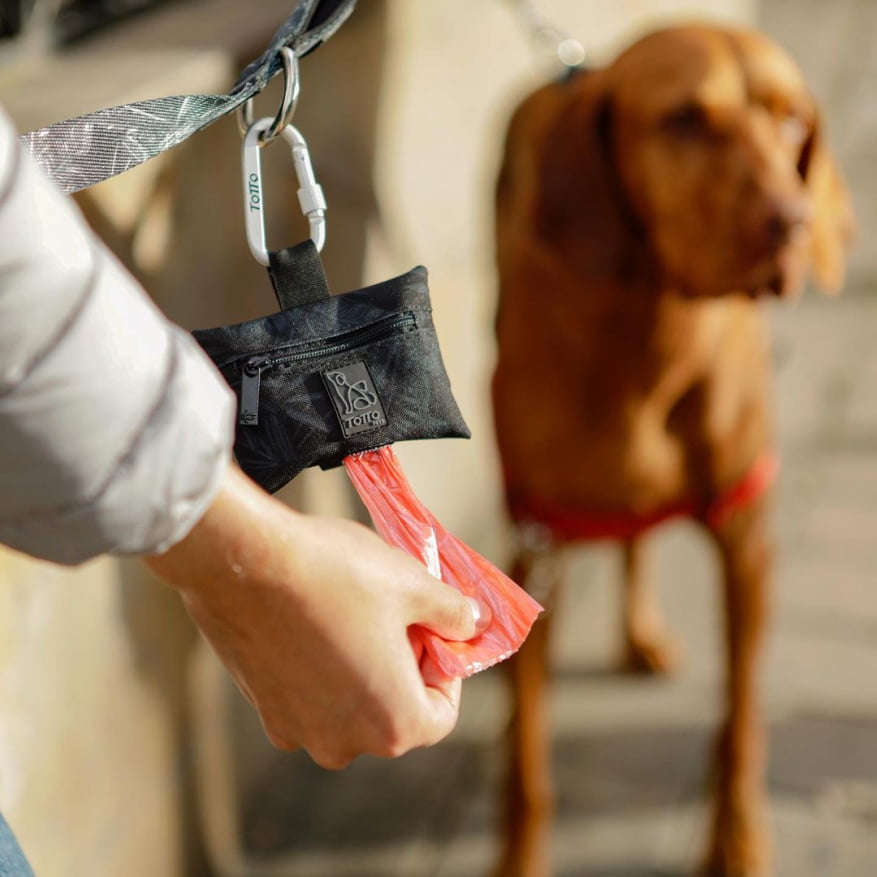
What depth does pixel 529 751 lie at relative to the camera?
1.89 meters

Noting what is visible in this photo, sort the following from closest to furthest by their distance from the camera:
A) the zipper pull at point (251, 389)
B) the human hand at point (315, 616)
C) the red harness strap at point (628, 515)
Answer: the human hand at point (315, 616) < the zipper pull at point (251, 389) < the red harness strap at point (628, 515)

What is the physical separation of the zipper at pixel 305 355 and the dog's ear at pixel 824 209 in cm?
104

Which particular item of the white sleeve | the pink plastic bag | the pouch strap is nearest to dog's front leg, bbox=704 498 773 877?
the pink plastic bag

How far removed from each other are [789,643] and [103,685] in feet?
4.66

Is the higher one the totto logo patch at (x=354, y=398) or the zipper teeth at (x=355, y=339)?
the zipper teeth at (x=355, y=339)

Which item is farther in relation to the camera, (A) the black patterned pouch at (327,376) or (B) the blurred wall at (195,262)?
(B) the blurred wall at (195,262)

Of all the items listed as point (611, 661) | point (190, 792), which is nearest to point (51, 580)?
point (190, 792)

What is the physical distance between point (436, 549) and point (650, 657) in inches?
62.7

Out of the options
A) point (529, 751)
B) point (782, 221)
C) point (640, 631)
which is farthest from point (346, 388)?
point (640, 631)

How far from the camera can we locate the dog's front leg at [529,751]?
1.87 metres

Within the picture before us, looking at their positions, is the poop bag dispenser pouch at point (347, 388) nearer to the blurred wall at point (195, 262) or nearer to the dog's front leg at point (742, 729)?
the blurred wall at point (195, 262)

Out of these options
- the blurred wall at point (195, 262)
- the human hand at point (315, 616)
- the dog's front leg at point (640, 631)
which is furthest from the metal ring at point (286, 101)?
the dog's front leg at point (640, 631)

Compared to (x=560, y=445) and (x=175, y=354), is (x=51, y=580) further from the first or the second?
(x=175, y=354)

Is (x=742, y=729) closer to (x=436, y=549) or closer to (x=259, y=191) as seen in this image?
(x=436, y=549)
